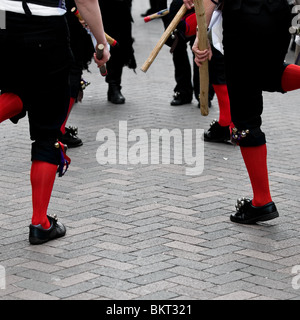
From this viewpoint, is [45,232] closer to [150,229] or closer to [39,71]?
[150,229]

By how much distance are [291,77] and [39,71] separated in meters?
1.52

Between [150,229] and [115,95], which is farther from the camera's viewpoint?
[115,95]

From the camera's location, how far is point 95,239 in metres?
4.66

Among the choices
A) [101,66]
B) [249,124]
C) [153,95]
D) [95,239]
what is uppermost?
[101,66]

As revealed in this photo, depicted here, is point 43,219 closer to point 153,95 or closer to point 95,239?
point 95,239

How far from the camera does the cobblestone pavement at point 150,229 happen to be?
13.1ft

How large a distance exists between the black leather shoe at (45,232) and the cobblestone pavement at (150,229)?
50 mm

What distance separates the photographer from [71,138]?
6.84m

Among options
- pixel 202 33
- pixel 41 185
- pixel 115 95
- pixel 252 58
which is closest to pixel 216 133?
pixel 115 95

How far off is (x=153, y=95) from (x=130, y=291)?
532cm

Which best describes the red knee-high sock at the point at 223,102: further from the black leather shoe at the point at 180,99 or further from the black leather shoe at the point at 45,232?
the black leather shoe at the point at 45,232

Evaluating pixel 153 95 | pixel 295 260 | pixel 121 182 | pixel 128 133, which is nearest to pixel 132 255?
pixel 295 260

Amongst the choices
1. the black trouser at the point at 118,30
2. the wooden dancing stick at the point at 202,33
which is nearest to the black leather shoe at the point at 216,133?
the wooden dancing stick at the point at 202,33

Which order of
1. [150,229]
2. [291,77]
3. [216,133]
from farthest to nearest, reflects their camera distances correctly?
[216,133] → [150,229] → [291,77]
